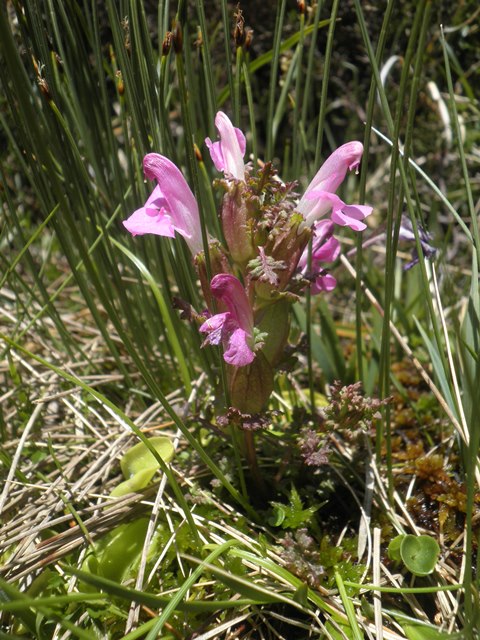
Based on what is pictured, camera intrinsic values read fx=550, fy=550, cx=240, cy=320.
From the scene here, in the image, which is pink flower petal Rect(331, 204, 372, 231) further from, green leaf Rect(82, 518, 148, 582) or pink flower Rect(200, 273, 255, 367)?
green leaf Rect(82, 518, 148, 582)

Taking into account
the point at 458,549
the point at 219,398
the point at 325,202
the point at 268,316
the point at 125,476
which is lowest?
the point at 458,549

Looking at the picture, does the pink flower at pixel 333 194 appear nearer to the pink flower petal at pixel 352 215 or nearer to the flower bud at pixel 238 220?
the pink flower petal at pixel 352 215

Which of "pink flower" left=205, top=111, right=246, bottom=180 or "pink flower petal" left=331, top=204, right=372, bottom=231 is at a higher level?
"pink flower" left=205, top=111, right=246, bottom=180

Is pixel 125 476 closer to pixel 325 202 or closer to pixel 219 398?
pixel 219 398

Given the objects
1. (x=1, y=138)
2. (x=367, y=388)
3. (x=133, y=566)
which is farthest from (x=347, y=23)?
(x=133, y=566)

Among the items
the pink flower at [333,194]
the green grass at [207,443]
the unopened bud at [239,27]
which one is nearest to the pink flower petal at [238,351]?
the green grass at [207,443]

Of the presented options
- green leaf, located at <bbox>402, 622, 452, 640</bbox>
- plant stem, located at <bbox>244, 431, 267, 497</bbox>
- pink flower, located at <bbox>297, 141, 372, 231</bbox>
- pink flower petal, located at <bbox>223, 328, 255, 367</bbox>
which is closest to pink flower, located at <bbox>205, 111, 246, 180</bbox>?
pink flower, located at <bbox>297, 141, 372, 231</bbox>
